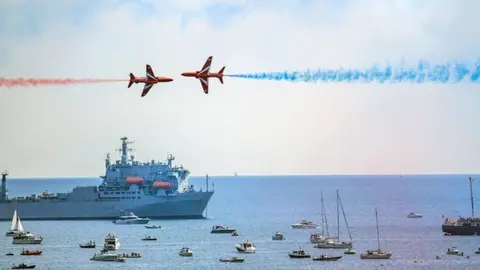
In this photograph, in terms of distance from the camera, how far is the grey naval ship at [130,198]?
162m

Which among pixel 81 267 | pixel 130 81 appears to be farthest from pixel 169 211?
pixel 130 81

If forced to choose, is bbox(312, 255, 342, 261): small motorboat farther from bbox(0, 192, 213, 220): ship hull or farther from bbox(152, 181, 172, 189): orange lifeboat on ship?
bbox(152, 181, 172, 189): orange lifeboat on ship

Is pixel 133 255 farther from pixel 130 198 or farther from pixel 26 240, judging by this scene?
pixel 130 198

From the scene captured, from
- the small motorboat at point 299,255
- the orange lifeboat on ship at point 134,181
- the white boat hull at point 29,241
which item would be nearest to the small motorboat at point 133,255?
the small motorboat at point 299,255

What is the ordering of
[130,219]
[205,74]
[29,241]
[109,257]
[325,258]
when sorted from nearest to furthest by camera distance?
1. [205,74]
2. [325,258]
3. [109,257]
4. [29,241]
5. [130,219]

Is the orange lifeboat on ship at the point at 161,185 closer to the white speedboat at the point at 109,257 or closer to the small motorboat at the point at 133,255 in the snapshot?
the small motorboat at the point at 133,255

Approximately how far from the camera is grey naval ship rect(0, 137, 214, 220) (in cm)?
16250

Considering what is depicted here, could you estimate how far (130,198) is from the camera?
163m

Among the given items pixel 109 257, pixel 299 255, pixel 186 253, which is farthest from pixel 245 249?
pixel 109 257

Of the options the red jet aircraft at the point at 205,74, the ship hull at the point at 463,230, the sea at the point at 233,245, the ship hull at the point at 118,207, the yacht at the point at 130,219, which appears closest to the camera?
the red jet aircraft at the point at 205,74

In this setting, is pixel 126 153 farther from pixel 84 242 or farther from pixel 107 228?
pixel 84 242

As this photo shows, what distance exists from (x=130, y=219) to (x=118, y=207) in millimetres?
5420

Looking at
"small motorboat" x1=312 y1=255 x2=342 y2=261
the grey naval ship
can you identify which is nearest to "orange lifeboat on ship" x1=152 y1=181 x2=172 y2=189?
the grey naval ship

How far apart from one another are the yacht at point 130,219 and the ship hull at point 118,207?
188cm
